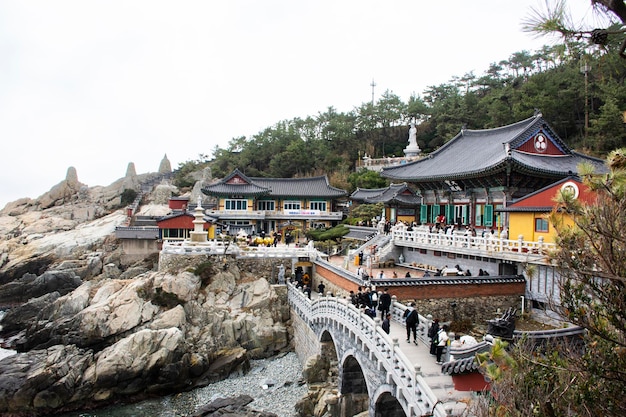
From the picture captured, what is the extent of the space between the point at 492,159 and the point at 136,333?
23790 millimetres

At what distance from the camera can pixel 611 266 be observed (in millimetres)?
6410

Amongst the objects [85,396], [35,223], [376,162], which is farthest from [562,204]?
[35,223]

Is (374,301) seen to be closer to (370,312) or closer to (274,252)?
(370,312)

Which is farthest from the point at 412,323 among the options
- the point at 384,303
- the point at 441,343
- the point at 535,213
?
the point at 535,213

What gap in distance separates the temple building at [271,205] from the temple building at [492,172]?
52.2ft

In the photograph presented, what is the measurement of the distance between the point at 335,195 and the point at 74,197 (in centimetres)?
3752

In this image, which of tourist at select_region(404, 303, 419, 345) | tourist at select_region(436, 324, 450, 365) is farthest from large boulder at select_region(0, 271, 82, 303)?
tourist at select_region(436, 324, 450, 365)

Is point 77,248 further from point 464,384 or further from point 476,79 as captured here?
point 476,79

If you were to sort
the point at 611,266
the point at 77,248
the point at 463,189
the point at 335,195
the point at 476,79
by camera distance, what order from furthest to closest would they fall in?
the point at 476,79
the point at 335,195
the point at 77,248
the point at 463,189
the point at 611,266

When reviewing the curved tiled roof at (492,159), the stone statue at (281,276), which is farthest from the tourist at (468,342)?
the stone statue at (281,276)

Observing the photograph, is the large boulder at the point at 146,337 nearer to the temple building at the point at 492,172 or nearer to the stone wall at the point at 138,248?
the stone wall at the point at 138,248

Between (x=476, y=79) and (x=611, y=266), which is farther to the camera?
(x=476, y=79)

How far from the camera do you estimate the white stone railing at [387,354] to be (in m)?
11.4

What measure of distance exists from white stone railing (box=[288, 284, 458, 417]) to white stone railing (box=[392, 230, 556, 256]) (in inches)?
291
